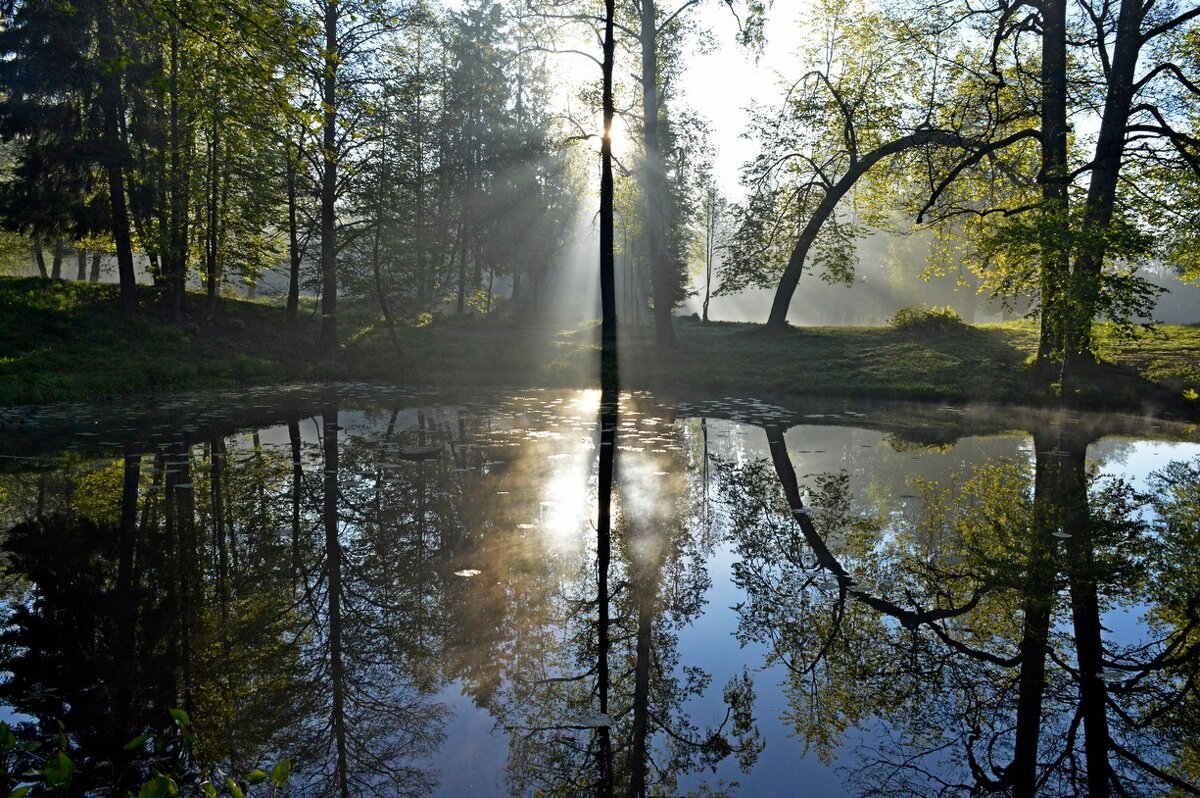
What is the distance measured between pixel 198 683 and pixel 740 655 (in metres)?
2.81

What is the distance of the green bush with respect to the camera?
23.8 metres

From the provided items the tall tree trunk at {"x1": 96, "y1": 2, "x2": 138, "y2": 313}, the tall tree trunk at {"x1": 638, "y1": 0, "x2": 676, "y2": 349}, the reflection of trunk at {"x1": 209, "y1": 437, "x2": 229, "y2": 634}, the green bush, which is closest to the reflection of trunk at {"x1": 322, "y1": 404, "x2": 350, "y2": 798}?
the reflection of trunk at {"x1": 209, "y1": 437, "x2": 229, "y2": 634}

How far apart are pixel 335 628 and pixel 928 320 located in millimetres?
24863

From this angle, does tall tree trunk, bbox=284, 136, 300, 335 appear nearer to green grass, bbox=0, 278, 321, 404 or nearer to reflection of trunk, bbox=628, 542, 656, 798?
green grass, bbox=0, 278, 321, 404

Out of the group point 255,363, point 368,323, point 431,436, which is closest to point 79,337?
point 255,363

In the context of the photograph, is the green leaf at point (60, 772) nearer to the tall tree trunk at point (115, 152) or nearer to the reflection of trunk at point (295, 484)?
A: the reflection of trunk at point (295, 484)

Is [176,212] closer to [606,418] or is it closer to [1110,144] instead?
[606,418]

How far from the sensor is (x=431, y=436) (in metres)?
11.0

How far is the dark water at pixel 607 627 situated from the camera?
9.05ft

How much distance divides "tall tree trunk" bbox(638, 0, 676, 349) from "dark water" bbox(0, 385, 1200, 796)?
15.1 m

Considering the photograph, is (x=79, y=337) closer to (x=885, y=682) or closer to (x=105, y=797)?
(x=105, y=797)

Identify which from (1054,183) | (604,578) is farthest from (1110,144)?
(604,578)

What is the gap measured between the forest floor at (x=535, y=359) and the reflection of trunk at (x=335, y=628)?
1141 cm

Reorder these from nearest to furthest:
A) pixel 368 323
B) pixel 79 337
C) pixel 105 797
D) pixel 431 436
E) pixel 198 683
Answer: pixel 105 797 → pixel 198 683 → pixel 431 436 → pixel 79 337 → pixel 368 323
